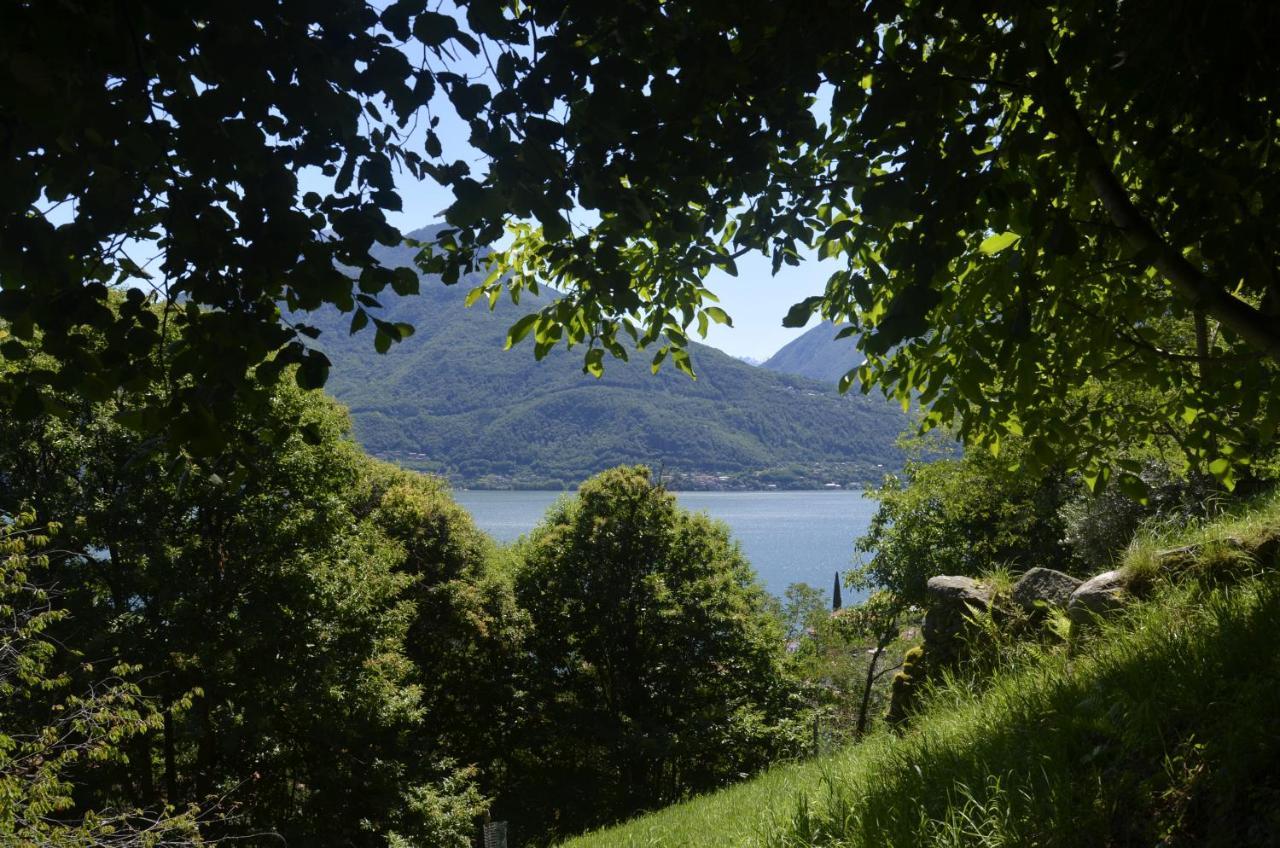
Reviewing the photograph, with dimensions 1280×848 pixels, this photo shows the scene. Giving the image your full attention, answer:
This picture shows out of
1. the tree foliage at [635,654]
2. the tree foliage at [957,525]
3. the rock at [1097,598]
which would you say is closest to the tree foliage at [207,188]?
the rock at [1097,598]

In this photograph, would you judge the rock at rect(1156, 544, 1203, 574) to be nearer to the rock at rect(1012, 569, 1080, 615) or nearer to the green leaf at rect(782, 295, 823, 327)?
the rock at rect(1012, 569, 1080, 615)

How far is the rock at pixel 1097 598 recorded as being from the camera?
6703 mm

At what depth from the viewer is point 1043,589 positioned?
8180 millimetres

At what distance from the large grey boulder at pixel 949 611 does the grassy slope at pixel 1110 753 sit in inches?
102

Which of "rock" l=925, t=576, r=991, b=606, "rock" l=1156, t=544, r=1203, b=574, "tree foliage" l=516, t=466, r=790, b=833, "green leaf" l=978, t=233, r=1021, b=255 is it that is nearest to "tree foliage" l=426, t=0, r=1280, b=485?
"green leaf" l=978, t=233, r=1021, b=255

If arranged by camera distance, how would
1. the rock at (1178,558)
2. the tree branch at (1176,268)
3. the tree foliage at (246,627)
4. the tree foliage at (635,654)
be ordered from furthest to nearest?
the tree foliage at (635,654) < the tree foliage at (246,627) < the rock at (1178,558) < the tree branch at (1176,268)

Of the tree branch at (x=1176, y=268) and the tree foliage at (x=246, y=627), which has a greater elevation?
the tree branch at (x=1176, y=268)

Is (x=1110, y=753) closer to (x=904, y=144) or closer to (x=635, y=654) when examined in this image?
(x=904, y=144)

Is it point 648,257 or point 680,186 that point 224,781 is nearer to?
point 648,257

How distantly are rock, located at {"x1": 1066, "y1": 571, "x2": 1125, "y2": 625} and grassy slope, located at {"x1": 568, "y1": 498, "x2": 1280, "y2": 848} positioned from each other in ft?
1.34

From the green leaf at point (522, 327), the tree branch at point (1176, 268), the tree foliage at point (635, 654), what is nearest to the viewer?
the tree branch at point (1176, 268)

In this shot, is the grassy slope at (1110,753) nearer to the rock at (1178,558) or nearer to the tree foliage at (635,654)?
the rock at (1178,558)

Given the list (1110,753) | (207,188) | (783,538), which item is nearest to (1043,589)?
(1110,753)

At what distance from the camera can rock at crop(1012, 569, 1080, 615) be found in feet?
26.1
